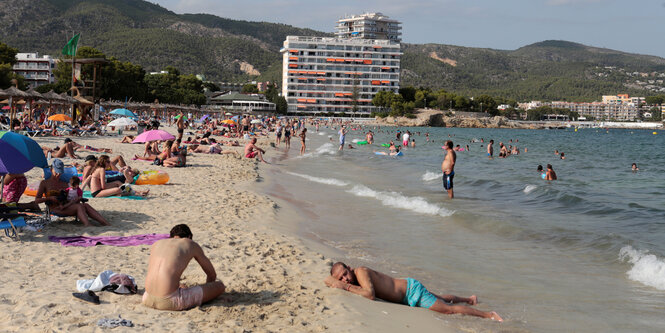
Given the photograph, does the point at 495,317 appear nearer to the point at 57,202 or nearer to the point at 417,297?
the point at 417,297

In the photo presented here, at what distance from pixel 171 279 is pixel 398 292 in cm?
227

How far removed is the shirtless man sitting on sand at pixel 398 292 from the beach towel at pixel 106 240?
285 centimetres

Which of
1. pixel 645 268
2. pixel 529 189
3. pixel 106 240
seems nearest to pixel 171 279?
pixel 106 240

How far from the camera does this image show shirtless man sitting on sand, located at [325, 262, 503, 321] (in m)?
5.24

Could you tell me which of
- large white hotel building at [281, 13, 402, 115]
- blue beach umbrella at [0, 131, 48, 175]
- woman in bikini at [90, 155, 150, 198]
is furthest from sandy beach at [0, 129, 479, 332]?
large white hotel building at [281, 13, 402, 115]

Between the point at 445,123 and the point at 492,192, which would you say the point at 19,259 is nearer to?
the point at 492,192

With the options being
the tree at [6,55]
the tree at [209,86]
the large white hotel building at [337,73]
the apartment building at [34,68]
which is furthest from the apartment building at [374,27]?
the tree at [6,55]

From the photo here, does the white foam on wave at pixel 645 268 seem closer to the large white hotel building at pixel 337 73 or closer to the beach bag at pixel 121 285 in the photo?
the beach bag at pixel 121 285

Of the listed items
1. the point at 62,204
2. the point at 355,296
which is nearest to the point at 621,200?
the point at 355,296

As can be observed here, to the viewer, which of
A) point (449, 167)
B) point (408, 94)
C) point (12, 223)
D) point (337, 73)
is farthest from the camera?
point (337, 73)

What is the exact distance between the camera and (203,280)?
5492 millimetres

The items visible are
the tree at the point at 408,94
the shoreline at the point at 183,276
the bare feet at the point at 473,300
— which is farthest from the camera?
the tree at the point at 408,94

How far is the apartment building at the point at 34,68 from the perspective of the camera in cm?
9875

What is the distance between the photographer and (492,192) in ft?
50.6
